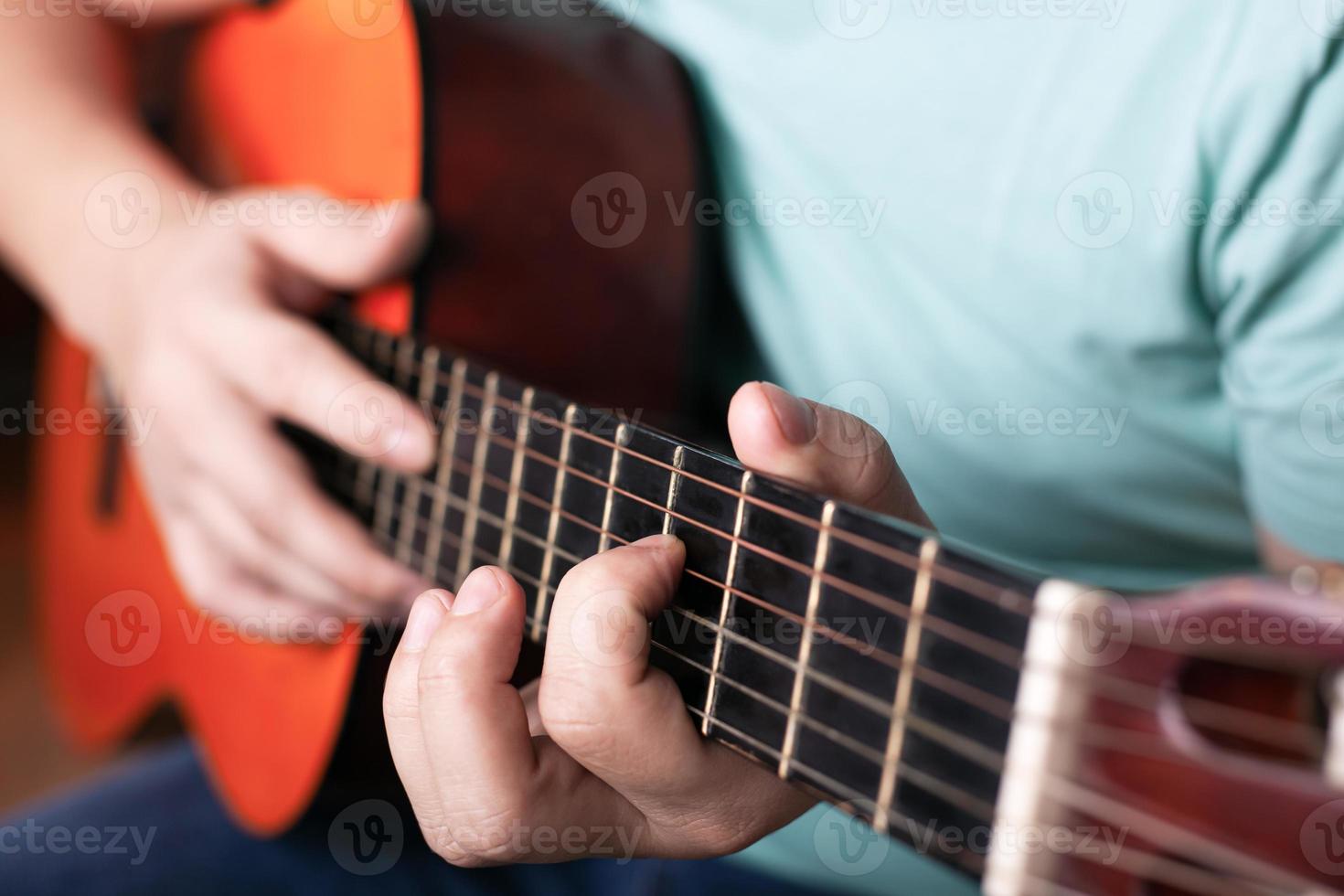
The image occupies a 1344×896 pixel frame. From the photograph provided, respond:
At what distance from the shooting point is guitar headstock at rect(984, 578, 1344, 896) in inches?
10.1

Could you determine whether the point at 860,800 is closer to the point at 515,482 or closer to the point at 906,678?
the point at 906,678

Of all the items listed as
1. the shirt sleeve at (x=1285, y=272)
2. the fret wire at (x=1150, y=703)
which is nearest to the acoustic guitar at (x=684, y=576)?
the fret wire at (x=1150, y=703)

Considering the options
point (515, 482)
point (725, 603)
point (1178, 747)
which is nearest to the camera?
point (1178, 747)

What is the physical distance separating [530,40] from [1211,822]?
613 millimetres

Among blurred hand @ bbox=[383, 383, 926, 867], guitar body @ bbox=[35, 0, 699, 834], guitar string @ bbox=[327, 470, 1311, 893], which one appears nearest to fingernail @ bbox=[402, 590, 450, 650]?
blurred hand @ bbox=[383, 383, 926, 867]

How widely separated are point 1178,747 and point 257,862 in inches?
25.4

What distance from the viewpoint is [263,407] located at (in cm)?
66

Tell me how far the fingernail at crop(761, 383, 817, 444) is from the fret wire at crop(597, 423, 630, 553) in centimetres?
7

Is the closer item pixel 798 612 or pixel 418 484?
pixel 798 612

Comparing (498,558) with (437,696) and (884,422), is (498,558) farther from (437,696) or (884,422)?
(884,422)

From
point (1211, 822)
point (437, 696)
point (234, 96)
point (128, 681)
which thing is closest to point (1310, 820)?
point (1211, 822)

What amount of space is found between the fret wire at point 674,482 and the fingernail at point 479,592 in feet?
0.26

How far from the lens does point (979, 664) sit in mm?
305

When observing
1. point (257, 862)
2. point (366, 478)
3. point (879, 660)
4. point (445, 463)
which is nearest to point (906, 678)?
point (879, 660)
